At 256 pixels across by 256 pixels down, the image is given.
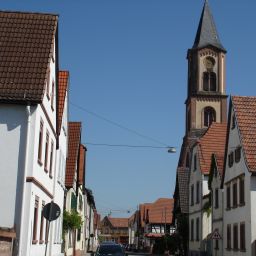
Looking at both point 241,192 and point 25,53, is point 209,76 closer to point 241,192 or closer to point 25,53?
point 241,192

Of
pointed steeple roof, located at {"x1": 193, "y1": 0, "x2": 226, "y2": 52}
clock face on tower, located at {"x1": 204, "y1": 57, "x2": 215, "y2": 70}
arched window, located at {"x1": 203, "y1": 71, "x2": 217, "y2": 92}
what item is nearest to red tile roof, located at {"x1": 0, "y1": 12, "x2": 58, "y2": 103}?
arched window, located at {"x1": 203, "y1": 71, "x2": 217, "y2": 92}

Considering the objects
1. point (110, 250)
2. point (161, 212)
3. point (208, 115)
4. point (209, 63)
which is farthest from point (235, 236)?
point (209, 63)

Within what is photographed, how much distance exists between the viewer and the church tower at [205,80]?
281 feet

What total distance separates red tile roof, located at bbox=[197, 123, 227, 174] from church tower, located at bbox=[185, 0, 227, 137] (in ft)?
102

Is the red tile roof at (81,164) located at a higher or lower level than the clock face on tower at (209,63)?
lower

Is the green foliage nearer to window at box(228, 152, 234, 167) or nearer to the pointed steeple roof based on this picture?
window at box(228, 152, 234, 167)

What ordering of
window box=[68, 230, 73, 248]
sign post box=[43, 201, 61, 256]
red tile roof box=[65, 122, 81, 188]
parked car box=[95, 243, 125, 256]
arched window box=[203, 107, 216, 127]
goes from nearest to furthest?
sign post box=[43, 201, 61, 256]
parked car box=[95, 243, 125, 256]
red tile roof box=[65, 122, 81, 188]
window box=[68, 230, 73, 248]
arched window box=[203, 107, 216, 127]

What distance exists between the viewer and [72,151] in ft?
119

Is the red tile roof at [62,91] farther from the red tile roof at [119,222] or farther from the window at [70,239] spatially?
the red tile roof at [119,222]

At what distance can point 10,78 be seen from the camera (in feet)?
65.3

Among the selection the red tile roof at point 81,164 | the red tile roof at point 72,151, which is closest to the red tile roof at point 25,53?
the red tile roof at point 72,151

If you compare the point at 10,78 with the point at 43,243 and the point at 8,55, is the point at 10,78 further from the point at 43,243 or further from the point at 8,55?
the point at 43,243

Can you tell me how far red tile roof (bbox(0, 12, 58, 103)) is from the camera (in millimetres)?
19359

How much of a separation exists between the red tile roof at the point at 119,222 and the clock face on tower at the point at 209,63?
105852 millimetres
